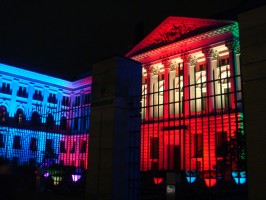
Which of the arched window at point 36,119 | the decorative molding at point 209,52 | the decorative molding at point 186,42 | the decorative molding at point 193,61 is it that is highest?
the decorative molding at point 186,42

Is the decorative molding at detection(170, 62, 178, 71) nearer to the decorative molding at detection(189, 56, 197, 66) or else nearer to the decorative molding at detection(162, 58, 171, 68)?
the decorative molding at detection(162, 58, 171, 68)

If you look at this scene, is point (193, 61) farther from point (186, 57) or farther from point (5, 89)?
point (5, 89)

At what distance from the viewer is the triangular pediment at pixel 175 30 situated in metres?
35.3

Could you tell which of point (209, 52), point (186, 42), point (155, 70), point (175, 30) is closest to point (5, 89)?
point (155, 70)

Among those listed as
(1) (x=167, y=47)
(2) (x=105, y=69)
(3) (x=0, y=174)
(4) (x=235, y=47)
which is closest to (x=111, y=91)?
(2) (x=105, y=69)

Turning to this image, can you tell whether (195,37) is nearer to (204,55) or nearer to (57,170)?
(204,55)

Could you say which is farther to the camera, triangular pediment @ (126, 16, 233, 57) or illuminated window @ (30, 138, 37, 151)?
triangular pediment @ (126, 16, 233, 57)

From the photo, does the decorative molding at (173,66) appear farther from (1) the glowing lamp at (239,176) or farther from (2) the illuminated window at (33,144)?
(1) the glowing lamp at (239,176)

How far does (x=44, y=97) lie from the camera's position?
166ft

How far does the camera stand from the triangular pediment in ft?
116

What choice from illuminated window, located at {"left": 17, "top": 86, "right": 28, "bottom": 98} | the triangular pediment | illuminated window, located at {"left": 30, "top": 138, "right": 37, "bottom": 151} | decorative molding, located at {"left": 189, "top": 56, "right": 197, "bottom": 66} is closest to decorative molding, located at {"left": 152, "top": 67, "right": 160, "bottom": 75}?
the triangular pediment

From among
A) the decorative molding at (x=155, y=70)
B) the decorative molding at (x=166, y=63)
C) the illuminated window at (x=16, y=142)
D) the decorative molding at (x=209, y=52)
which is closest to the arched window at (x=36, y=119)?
the illuminated window at (x=16, y=142)

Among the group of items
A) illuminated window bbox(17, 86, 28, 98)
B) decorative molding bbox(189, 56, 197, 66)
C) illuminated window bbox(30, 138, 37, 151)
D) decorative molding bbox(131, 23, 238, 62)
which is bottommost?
illuminated window bbox(30, 138, 37, 151)

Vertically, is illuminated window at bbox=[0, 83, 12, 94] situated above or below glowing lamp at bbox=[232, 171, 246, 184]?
above
